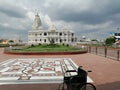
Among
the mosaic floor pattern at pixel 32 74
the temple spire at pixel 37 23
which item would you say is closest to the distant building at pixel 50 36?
the temple spire at pixel 37 23

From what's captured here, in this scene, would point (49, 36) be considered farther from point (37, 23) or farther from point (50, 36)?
point (37, 23)

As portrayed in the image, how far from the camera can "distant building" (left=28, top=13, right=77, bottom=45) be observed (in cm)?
8888

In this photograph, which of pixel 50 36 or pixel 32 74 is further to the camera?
pixel 50 36

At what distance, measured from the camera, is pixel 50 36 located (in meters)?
89.9

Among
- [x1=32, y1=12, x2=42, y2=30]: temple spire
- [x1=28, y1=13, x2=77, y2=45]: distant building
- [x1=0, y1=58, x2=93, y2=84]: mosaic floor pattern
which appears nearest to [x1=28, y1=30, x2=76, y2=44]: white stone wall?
[x1=28, y1=13, x2=77, y2=45]: distant building

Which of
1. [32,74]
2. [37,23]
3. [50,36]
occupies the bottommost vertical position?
[32,74]

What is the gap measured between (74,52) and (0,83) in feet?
56.6

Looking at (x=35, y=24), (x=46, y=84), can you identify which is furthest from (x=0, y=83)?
(x=35, y=24)

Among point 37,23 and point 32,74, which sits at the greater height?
point 37,23

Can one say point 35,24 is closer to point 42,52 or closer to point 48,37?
point 48,37

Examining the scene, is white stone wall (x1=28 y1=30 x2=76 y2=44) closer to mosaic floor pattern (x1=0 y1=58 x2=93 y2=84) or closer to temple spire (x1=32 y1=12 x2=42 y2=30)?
temple spire (x1=32 y1=12 x2=42 y2=30)

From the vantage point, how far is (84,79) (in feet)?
16.7

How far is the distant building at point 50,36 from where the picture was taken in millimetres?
88875

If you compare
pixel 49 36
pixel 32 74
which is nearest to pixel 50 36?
pixel 49 36
